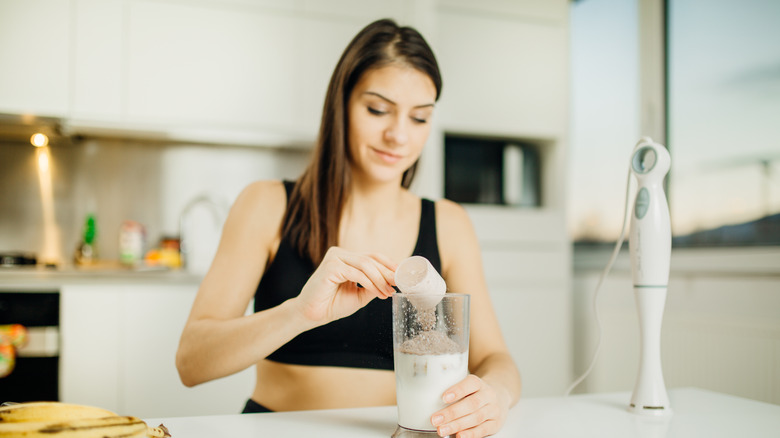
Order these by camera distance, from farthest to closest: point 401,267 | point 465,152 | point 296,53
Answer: point 465,152
point 296,53
point 401,267

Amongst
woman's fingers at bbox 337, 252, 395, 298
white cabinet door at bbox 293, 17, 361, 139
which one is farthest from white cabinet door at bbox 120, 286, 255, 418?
woman's fingers at bbox 337, 252, 395, 298

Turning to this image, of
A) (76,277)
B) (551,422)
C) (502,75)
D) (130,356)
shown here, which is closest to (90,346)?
(130,356)

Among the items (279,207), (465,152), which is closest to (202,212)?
(465,152)

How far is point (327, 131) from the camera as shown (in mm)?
1132

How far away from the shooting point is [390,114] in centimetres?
108

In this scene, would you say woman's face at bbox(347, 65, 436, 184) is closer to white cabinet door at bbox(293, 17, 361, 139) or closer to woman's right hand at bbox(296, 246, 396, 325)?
woman's right hand at bbox(296, 246, 396, 325)

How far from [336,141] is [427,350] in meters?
0.59

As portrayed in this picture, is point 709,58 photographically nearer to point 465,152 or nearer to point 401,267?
point 465,152

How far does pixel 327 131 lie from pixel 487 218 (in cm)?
144

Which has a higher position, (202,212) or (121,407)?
(202,212)

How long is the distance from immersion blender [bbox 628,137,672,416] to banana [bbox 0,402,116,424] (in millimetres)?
690

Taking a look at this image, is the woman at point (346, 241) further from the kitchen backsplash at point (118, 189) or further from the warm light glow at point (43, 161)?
the warm light glow at point (43, 161)

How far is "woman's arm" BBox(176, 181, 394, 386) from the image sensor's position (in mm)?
705

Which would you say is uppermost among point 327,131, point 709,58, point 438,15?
point 438,15
